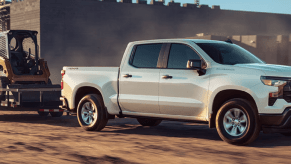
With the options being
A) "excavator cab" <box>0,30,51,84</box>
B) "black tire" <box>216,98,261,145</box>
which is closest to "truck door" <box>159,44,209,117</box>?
"black tire" <box>216,98,261,145</box>

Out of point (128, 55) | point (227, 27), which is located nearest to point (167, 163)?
point (128, 55)

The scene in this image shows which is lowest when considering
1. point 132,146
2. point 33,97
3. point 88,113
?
point 132,146

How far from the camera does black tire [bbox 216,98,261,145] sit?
8266mm

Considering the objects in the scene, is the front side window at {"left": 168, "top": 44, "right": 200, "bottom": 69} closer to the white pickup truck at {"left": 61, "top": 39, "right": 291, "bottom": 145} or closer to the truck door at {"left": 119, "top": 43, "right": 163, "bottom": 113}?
the white pickup truck at {"left": 61, "top": 39, "right": 291, "bottom": 145}

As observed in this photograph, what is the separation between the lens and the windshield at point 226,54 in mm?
9125

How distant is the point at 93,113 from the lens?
10844mm

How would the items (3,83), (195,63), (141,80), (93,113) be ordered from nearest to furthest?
1. (195,63)
2. (141,80)
3. (93,113)
4. (3,83)

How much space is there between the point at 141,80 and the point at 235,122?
7.40ft

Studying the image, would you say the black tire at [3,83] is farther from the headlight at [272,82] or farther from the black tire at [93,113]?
the headlight at [272,82]

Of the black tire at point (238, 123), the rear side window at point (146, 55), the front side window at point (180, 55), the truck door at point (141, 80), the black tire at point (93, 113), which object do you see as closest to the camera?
the black tire at point (238, 123)

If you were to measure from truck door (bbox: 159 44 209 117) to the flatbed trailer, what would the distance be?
488 cm

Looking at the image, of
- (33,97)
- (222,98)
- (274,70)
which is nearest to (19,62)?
(33,97)

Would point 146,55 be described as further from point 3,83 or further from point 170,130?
point 3,83

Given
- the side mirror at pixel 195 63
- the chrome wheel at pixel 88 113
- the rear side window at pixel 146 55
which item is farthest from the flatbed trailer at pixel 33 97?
the side mirror at pixel 195 63
